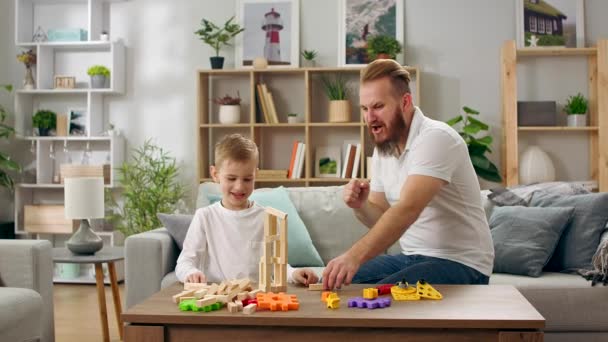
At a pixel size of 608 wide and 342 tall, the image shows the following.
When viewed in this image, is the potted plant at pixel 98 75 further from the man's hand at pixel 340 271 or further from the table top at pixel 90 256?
the man's hand at pixel 340 271

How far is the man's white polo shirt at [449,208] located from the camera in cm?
240

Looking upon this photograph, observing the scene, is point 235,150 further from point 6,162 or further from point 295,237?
point 6,162

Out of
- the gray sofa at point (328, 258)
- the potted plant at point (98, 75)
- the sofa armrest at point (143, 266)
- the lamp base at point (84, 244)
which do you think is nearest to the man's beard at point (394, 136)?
the gray sofa at point (328, 258)

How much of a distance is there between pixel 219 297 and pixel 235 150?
0.70m

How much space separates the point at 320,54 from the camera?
229 inches

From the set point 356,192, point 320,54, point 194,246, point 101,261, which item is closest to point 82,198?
point 101,261

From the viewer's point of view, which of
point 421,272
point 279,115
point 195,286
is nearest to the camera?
point 195,286

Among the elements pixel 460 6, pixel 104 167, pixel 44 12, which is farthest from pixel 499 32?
pixel 44 12

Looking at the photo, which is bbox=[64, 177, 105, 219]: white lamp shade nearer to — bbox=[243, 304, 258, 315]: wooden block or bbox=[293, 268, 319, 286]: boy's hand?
bbox=[293, 268, 319, 286]: boy's hand

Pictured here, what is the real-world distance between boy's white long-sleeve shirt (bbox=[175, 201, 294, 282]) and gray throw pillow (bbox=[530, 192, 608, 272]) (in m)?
1.76

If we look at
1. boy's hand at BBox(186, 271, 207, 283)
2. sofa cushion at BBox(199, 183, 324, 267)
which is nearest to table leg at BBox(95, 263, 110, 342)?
sofa cushion at BBox(199, 183, 324, 267)

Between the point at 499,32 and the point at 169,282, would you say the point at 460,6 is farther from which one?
the point at 169,282

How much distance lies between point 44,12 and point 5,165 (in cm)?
131

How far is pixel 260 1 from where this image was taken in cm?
582
